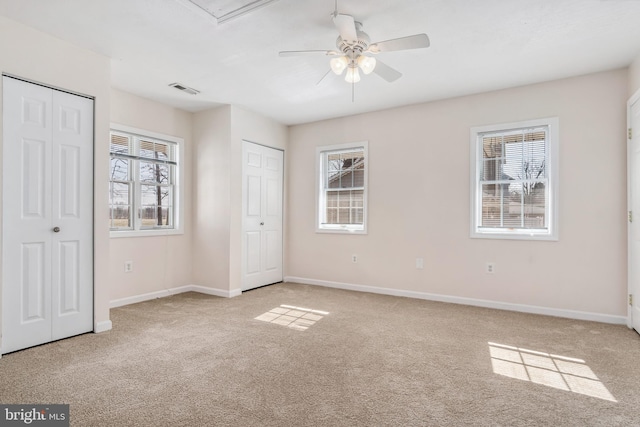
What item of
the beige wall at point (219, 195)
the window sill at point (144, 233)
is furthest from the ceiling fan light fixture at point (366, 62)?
the window sill at point (144, 233)

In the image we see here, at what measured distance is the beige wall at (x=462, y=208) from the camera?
373 cm

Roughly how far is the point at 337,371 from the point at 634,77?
13.2ft

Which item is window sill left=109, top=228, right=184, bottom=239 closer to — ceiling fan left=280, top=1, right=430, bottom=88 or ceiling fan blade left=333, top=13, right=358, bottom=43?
ceiling fan left=280, top=1, right=430, bottom=88

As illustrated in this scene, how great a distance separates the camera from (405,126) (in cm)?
494

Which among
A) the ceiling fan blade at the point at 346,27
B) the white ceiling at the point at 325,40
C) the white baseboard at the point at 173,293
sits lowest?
the white baseboard at the point at 173,293

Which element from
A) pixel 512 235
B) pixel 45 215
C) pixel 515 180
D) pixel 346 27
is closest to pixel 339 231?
pixel 512 235

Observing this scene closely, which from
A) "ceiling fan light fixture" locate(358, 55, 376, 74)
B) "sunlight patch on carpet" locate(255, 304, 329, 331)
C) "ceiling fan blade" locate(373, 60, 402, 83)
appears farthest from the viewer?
"sunlight patch on carpet" locate(255, 304, 329, 331)

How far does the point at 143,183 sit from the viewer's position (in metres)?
4.62

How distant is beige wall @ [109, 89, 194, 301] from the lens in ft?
14.1

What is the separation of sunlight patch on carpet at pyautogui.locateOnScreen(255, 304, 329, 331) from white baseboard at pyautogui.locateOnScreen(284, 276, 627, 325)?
1.29 meters

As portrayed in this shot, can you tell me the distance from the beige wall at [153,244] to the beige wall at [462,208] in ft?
5.58

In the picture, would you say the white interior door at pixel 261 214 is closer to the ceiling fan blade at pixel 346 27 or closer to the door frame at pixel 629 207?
the ceiling fan blade at pixel 346 27

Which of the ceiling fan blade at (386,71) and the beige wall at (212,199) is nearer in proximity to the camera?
the ceiling fan blade at (386,71)

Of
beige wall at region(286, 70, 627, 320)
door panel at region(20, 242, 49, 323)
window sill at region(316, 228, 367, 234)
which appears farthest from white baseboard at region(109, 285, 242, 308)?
window sill at region(316, 228, 367, 234)
